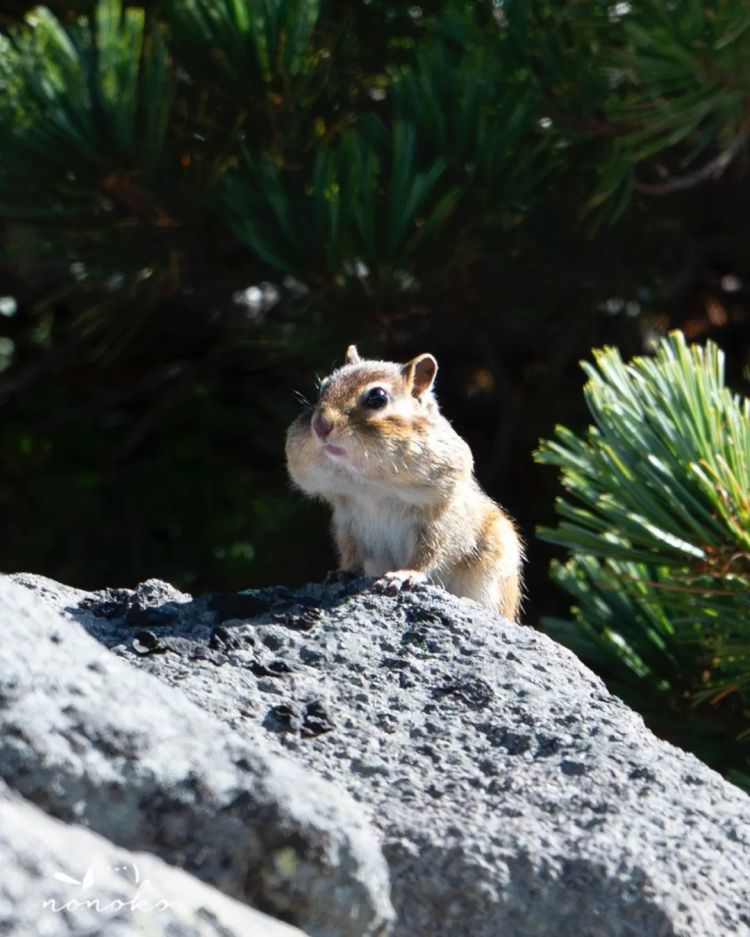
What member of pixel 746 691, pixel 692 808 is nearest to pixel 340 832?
pixel 692 808

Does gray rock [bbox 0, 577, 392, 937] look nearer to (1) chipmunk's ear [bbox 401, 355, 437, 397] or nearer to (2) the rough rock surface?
(2) the rough rock surface

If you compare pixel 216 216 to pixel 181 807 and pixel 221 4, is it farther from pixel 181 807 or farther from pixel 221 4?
pixel 181 807

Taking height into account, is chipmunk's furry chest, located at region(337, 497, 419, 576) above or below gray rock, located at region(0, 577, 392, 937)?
below

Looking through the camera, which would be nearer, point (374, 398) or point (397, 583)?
point (397, 583)

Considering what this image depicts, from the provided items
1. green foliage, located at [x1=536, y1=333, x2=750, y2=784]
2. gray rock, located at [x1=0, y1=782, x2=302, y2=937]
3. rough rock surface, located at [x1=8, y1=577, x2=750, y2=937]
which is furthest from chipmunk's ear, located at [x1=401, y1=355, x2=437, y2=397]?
gray rock, located at [x1=0, y1=782, x2=302, y2=937]

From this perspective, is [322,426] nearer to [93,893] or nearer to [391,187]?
[391,187]

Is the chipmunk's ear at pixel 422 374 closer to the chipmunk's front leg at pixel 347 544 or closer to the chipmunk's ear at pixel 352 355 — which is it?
the chipmunk's ear at pixel 352 355

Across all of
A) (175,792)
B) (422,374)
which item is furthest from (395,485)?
(175,792)
